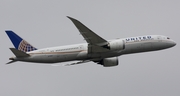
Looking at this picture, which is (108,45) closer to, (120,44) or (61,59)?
(120,44)

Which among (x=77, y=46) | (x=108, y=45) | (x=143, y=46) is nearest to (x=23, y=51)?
(x=77, y=46)

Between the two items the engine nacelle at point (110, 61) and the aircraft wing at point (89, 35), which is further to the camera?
the engine nacelle at point (110, 61)

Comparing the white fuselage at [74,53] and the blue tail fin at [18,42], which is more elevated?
the blue tail fin at [18,42]

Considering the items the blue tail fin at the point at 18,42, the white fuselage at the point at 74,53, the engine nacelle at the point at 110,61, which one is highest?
the blue tail fin at the point at 18,42

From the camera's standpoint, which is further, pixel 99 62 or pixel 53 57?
pixel 99 62

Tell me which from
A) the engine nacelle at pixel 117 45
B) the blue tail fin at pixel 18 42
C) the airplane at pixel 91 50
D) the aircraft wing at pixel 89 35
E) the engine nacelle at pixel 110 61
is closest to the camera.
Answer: the aircraft wing at pixel 89 35

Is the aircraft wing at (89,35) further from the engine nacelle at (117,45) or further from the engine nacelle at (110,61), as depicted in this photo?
the engine nacelle at (110,61)

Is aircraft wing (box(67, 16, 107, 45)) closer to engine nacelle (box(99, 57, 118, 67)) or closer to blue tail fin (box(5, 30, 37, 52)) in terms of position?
engine nacelle (box(99, 57, 118, 67))

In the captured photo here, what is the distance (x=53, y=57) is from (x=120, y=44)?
34.6 ft

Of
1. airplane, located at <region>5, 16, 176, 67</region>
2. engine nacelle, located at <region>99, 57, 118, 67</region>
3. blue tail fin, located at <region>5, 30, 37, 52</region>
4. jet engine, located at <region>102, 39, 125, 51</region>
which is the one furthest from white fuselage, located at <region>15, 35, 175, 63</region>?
engine nacelle, located at <region>99, 57, 118, 67</region>

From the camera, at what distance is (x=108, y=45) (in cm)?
6638

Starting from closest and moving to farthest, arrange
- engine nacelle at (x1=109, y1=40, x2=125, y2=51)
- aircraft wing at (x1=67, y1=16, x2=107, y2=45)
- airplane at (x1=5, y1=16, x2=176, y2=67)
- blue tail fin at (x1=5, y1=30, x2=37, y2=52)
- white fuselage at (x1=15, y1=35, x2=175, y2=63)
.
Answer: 1. aircraft wing at (x1=67, y1=16, x2=107, y2=45)
2. engine nacelle at (x1=109, y1=40, x2=125, y2=51)
3. airplane at (x1=5, y1=16, x2=176, y2=67)
4. white fuselage at (x1=15, y1=35, x2=175, y2=63)
5. blue tail fin at (x1=5, y1=30, x2=37, y2=52)

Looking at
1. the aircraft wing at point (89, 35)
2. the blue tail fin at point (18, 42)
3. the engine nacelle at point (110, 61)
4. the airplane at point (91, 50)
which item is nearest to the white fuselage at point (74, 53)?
the airplane at point (91, 50)

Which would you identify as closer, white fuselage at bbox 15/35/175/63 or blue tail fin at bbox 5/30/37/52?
white fuselage at bbox 15/35/175/63
